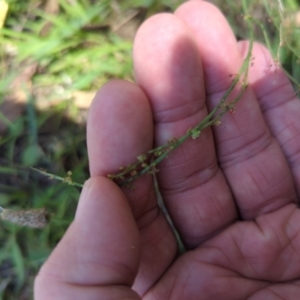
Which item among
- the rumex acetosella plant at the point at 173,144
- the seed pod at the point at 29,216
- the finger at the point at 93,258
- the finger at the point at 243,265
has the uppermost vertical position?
the rumex acetosella plant at the point at 173,144

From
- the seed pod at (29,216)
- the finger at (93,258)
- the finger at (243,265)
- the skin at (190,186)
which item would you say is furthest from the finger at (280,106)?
the seed pod at (29,216)

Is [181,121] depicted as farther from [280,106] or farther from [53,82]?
[53,82]

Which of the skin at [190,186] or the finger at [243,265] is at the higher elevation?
the skin at [190,186]

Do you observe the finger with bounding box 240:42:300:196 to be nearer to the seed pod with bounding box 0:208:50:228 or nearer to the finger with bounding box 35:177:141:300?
the finger with bounding box 35:177:141:300

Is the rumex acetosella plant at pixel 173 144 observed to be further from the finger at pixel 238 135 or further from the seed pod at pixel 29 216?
the seed pod at pixel 29 216

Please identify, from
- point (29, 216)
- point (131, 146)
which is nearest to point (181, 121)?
point (131, 146)

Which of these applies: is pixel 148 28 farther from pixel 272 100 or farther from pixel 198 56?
pixel 272 100

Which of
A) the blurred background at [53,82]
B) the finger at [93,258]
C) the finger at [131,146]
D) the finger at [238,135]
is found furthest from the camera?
the blurred background at [53,82]
